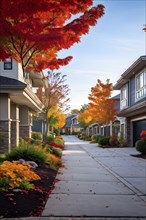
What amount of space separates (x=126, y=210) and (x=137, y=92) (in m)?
23.9

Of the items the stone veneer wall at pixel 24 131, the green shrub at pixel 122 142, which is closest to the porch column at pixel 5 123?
the stone veneer wall at pixel 24 131

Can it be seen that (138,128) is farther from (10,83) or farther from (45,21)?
(45,21)

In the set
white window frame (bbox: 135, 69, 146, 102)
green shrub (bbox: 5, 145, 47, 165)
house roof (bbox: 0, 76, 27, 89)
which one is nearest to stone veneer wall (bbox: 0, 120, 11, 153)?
house roof (bbox: 0, 76, 27, 89)

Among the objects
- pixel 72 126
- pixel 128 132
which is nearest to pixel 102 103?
pixel 128 132

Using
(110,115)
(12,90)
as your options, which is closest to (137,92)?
(110,115)

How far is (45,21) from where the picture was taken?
8062mm

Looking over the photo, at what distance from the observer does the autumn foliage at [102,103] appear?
134 ft

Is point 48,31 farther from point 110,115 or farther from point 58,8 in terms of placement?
point 110,115

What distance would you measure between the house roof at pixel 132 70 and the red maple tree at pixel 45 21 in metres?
18.4

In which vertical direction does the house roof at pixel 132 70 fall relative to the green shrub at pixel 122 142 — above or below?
above

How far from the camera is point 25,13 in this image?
6566mm

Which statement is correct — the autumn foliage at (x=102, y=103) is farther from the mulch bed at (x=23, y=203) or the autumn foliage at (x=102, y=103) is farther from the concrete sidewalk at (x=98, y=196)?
the mulch bed at (x=23, y=203)

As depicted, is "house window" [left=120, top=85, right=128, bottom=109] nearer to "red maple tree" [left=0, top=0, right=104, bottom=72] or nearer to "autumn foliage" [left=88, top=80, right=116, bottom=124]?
"autumn foliage" [left=88, top=80, right=116, bottom=124]

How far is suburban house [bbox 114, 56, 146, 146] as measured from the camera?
28003 mm
